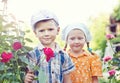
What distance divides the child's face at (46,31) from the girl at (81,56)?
47cm

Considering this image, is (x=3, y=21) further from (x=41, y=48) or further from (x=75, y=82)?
(x=75, y=82)

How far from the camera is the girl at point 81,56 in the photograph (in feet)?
13.0

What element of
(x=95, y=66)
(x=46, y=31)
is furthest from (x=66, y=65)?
(x=95, y=66)

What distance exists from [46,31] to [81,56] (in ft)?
2.21

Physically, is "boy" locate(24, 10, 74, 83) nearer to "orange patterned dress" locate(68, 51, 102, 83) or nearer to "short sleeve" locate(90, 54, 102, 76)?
"orange patterned dress" locate(68, 51, 102, 83)

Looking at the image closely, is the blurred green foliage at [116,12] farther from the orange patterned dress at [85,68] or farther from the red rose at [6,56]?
the red rose at [6,56]

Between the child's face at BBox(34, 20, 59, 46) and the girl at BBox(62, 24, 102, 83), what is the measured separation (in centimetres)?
47

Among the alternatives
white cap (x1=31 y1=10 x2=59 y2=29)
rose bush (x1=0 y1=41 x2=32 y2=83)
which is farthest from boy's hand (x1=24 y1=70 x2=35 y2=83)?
white cap (x1=31 y1=10 x2=59 y2=29)

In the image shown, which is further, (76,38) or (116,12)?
(116,12)

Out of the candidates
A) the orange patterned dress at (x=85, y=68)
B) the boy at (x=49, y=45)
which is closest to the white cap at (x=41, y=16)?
the boy at (x=49, y=45)

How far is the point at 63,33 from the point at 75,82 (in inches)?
17.4

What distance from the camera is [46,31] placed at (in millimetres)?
3492

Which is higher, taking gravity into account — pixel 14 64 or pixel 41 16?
pixel 41 16

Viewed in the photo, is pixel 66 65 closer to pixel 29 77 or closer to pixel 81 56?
pixel 29 77
